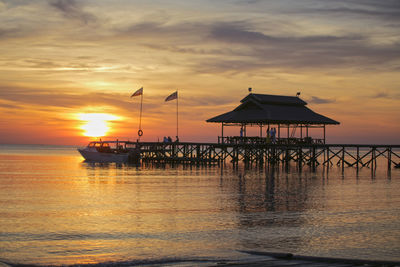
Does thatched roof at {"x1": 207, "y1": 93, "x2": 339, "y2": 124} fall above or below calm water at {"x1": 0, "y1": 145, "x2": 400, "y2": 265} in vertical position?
above

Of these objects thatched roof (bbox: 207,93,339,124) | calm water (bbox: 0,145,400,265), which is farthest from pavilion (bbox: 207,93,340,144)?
calm water (bbox: 0,145,400,265)

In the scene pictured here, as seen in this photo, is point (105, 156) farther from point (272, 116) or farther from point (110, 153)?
point (272, 116)

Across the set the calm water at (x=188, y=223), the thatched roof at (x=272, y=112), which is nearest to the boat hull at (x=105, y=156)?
the thatched roof at (x=272, y=112)

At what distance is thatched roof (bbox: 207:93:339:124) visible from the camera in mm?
57938

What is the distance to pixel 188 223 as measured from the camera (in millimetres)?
18906

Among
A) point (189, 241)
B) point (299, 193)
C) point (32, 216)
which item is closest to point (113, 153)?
point (299, 193)

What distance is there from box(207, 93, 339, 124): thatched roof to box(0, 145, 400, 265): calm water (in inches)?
998

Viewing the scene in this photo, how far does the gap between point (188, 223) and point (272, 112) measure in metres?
41.0

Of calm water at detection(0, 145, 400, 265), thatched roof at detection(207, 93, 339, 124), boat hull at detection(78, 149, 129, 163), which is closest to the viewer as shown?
A: calm water at detection(0, 145, 400, 265)

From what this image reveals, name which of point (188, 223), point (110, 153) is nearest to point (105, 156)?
point (110, 153)

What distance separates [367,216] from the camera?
2128cm

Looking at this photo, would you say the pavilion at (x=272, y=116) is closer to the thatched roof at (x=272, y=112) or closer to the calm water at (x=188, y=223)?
the thatched roof at (x=272, y=112)

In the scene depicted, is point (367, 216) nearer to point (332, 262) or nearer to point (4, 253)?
point (332, 262)

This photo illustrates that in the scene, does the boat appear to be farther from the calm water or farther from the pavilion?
the calm water
